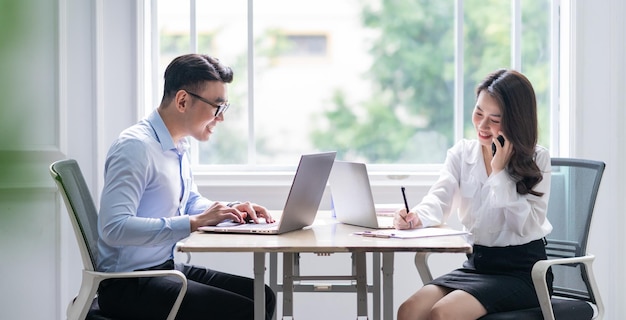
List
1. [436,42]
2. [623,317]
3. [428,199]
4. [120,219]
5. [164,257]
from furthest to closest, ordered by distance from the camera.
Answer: [436,42], [623,317], [428,199], [164,257], [120,219]

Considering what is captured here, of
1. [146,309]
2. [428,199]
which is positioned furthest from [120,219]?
[428,199]

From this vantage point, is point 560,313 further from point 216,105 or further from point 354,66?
point 354,66

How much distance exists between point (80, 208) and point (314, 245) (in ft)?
2.39

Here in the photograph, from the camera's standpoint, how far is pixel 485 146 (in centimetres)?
268

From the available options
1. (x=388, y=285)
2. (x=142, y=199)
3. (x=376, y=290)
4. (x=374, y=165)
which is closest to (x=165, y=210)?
(x=142, y=199)

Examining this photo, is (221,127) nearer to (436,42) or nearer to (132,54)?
(132,54)

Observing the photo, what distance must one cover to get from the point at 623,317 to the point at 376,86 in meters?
1.66

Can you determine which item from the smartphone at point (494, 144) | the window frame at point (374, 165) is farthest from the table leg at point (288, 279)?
the window frame at point (374, 165)

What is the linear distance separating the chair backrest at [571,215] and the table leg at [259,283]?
1.07 meters

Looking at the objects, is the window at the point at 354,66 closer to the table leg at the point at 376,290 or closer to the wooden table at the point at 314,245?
the table leg at the point at 376,290

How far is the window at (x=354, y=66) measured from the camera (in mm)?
3783

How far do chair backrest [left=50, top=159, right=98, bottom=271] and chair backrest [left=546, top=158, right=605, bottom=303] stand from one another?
61.4 inches

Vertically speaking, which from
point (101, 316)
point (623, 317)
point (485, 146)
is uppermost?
point (485, 146)

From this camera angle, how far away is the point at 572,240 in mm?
2537
